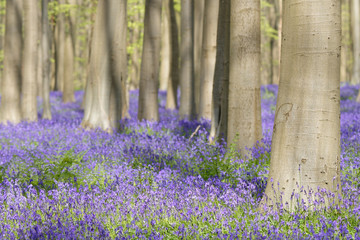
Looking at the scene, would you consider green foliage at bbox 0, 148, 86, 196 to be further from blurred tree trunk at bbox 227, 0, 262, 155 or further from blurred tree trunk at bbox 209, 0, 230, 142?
blurred tree trunk at bbox 209, 0, 230, 142

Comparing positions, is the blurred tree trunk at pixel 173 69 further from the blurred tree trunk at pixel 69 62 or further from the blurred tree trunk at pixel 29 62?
the blurred tree trunk at pixel 69 62

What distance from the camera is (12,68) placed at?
11.8 meters

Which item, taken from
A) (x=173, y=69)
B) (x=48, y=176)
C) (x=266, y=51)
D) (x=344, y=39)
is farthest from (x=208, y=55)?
(x=266, y=51)

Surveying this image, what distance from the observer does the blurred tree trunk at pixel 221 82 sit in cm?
726

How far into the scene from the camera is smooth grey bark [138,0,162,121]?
11250mm

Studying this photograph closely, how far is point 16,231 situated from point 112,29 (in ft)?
22.4

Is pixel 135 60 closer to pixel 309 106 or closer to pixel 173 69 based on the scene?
pixel 173 69

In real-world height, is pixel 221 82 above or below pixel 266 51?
below

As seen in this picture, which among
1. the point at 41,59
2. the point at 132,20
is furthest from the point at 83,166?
the point at 132,20

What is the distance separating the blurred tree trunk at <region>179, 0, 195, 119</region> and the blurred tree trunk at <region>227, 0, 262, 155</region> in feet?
20.3

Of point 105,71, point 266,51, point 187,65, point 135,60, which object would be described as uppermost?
point 266,51

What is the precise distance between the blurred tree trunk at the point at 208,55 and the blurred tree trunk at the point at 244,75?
A: 14.3 feet

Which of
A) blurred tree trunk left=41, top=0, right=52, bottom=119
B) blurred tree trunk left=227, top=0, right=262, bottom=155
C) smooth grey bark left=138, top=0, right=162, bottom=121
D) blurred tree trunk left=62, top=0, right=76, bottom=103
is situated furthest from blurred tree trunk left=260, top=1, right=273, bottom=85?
blurred tree trunk left=227, top=0, right=262, bottom=155

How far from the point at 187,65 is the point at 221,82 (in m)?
5.05
